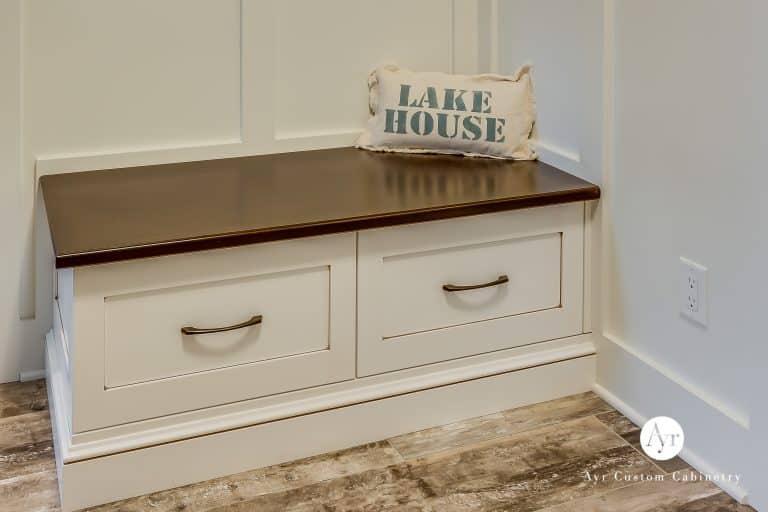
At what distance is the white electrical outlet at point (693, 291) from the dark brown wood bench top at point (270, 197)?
0.31 metres

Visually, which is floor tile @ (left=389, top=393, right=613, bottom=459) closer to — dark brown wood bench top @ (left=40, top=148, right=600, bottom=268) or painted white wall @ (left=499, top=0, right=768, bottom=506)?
painted white wall @ (left=499, top=0, right=768, bottom=506)

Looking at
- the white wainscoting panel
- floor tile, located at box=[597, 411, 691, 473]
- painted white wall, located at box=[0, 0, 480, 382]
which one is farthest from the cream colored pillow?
floor tile, located at box=[597, 411, 691, 473]

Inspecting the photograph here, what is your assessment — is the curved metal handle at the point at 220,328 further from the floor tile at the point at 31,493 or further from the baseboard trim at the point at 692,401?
the baseboard trim at the point at 692,401

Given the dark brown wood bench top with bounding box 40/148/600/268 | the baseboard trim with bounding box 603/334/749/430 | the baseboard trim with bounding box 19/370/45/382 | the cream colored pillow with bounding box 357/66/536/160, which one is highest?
the cream colored pillow with bounding box 357/66/536/160

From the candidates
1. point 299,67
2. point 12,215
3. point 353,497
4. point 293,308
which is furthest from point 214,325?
point 299,67

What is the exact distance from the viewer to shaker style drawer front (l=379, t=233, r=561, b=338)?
6.99 ft

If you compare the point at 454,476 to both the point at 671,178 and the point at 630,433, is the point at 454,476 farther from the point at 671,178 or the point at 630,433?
the point at 671,178

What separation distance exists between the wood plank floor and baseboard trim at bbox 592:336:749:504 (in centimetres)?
2

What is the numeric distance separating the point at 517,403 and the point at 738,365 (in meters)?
0.53

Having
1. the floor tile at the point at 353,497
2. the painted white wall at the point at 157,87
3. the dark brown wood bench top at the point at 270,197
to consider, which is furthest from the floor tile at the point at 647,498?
the painted white wall at the point at 157,87

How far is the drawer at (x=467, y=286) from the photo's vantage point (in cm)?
211

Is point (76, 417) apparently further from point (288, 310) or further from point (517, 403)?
point (517, 403)

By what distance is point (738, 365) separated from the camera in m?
1.91

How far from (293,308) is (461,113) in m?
0.70
